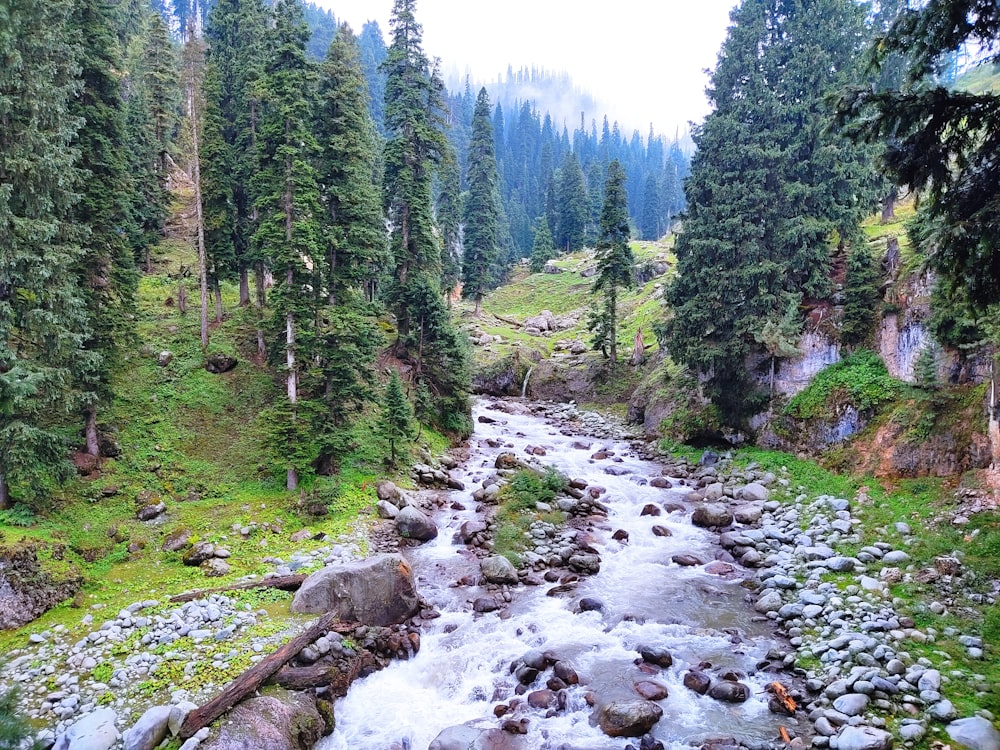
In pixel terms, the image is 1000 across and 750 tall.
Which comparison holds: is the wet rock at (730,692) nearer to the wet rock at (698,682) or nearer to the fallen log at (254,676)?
the wet rock at (698,682)

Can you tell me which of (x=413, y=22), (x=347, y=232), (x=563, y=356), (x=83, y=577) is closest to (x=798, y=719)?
(x=83, y=577)

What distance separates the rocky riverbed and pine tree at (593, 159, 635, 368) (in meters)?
23.1

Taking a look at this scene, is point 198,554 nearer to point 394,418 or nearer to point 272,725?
point 272,725

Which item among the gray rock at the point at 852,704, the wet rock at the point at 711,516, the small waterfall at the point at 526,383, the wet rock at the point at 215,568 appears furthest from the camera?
the small waterfall at the point at 526,383

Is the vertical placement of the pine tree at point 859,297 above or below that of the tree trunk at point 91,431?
above

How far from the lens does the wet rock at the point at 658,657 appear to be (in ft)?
39.8

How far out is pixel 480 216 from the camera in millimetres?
57188

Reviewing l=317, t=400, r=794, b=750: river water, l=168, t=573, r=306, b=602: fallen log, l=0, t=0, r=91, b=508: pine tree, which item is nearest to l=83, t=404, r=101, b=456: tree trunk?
l=0, t=0, r=91, b=508: pine tree

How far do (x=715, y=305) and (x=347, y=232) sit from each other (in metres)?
15.9

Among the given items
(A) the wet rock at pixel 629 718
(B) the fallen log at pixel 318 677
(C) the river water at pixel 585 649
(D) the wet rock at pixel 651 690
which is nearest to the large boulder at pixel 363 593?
(C) the river water at pixel 585 649

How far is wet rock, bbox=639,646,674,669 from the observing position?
1213 centimetres

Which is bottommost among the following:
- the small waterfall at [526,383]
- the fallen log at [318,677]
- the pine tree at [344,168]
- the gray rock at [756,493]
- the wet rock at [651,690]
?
the wet rock at [651,690]

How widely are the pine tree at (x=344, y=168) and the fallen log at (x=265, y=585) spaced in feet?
33.7

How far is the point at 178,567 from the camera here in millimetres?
Answer: 14930
